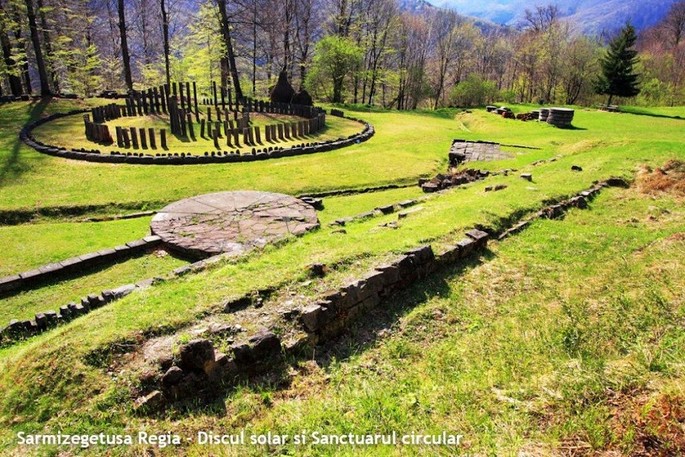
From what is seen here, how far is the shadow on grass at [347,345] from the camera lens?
4.12 metres

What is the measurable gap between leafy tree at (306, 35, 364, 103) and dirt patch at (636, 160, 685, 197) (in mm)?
28016

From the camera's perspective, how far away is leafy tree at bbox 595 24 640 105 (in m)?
37.1

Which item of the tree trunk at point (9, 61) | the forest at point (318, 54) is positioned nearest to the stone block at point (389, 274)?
the forest at point (318, 54)

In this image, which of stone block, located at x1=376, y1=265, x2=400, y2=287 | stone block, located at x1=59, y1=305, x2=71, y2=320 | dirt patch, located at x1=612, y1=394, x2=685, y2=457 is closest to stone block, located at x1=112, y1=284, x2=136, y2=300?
stone block, located at x1=59, y1=305, x2=71, y2=320

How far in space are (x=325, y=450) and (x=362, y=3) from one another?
47761 millimetres

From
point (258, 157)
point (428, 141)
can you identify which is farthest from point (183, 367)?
point (428, 141)

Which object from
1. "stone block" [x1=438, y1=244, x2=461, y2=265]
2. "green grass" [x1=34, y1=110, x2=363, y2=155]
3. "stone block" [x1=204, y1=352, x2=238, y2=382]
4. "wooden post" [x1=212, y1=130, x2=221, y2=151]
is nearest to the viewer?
"stone block" [x1=204, y1=352, x2=238, y2=382]

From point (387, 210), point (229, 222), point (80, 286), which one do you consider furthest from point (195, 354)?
point (387, 210)

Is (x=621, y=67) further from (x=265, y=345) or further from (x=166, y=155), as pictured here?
(x=265, y=345)

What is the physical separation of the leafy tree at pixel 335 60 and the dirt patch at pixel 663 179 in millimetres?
28016

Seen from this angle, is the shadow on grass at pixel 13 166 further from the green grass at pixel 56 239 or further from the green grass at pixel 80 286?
the green grass at pixel 80 286

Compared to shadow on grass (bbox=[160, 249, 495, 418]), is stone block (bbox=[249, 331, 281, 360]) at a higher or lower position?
higher

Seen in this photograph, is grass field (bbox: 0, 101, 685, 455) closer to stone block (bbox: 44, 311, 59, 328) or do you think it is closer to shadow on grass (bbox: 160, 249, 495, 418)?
shadow on grass (bbox: 160, 249, 495, 418)

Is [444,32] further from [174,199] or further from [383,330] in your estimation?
[383,330]
